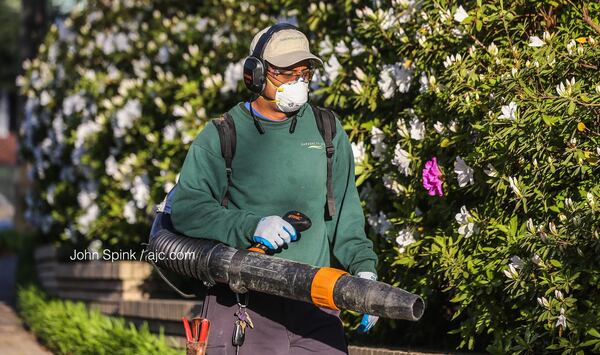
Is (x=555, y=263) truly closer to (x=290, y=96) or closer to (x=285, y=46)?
(x=290, y=96)

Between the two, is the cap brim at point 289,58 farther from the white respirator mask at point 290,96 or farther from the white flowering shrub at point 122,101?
the white flowering shrub at point 122,101

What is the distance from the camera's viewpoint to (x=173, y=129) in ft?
30.5

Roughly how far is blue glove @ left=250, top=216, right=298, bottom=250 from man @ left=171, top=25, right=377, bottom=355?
114 mm

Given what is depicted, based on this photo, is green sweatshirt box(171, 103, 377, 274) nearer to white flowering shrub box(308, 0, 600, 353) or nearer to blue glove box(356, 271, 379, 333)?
blue glove box(356, 271, 379, 333)

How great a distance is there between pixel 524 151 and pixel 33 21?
1437cm

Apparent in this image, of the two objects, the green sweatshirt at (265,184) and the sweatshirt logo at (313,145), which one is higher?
the sweatshirt logo at (313,145)

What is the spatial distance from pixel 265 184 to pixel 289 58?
59 cm


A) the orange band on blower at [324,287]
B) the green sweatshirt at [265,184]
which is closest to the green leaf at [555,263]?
the green sweatshirt at [265,184]

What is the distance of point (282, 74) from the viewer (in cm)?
486

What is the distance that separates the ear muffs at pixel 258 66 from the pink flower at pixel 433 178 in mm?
1672

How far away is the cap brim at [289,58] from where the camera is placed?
15.8 ft

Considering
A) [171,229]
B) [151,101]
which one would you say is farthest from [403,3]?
[151,101]

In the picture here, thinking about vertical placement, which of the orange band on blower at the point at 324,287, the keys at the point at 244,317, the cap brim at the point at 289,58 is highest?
the cap brim at the point at 289,58

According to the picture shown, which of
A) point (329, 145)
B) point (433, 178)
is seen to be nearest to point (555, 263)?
point (433, 178)
